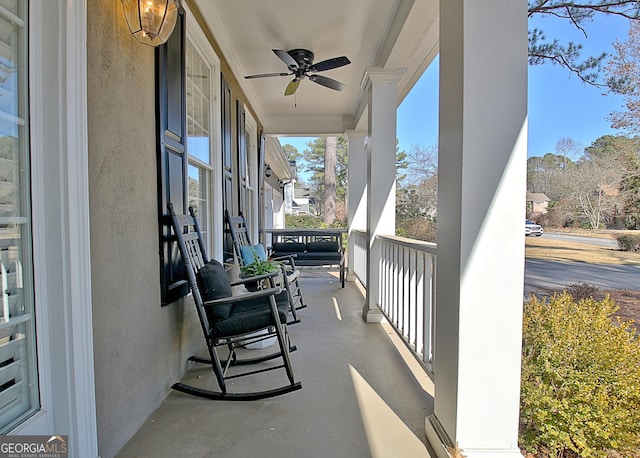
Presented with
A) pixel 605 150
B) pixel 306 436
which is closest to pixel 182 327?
pixel 306 436

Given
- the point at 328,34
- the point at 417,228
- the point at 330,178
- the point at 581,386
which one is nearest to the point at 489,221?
the point at 581,386

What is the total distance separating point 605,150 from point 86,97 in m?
2.60

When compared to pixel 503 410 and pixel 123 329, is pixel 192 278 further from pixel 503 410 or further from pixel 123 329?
pixel 503 410

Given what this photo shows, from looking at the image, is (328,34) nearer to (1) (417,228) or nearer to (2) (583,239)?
(2) (583,239)

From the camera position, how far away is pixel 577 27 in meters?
2.57

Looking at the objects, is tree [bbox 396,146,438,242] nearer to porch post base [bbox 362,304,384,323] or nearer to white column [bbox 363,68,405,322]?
white column [bbox 363,68,405,322]

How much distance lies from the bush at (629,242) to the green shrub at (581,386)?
353mm

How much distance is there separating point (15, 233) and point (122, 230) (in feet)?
1.53

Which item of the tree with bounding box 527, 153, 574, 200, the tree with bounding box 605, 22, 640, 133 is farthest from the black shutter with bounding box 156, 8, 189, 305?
the tree with bounding box 605, 22, 640, 133

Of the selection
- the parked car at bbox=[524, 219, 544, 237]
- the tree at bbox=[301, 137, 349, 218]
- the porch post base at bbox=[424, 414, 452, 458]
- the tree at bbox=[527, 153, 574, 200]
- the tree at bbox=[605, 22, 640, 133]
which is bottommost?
the porch post base at bbox=[424, 414, 452, 458]

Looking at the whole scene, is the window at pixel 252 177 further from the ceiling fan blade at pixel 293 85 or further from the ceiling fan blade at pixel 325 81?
the ceiling fan blade at pixel 325 81

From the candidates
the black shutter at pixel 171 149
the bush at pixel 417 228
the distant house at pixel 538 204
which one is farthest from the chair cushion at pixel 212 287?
the bush at pixel 417 228

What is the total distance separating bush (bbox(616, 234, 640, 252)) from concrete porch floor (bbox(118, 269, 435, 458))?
4.45ft

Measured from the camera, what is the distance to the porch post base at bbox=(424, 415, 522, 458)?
4.65 feet
